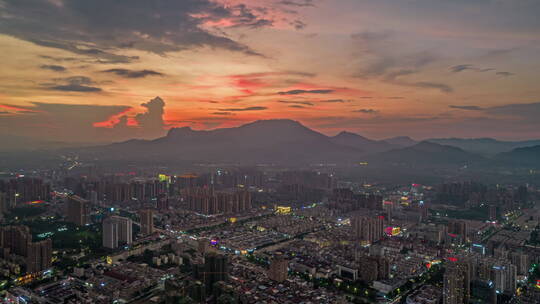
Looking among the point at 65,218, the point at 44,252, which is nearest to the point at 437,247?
the point at 44,252

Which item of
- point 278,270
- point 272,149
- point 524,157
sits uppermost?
point 272,149

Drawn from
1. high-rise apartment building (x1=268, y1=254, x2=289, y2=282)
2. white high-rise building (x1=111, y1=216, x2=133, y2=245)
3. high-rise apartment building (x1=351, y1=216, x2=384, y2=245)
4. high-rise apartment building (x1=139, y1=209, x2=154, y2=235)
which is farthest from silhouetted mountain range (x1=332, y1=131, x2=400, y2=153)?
high-rise apartment building (x1=268, y1=254, x2=289, y2=282)

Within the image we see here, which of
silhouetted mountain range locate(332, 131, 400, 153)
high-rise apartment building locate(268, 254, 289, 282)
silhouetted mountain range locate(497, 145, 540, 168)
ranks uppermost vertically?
silhouetted mountain range locate(332, 131, 400, 153)

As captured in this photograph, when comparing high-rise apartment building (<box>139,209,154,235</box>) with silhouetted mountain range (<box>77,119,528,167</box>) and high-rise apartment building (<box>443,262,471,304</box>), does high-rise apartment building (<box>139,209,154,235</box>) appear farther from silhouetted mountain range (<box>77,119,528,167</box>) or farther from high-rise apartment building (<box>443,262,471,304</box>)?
silhouetted mountain range (<box>77,119,528,167</box>)

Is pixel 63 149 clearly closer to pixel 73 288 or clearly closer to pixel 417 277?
pixel 73 288

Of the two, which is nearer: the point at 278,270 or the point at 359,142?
the point at 278,270

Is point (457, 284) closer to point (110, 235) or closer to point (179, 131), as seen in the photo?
point (110, 235)

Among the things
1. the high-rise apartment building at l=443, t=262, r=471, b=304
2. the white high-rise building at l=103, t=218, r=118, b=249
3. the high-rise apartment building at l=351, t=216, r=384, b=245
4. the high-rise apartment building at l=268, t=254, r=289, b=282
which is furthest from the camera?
the high-rise apartment building at l=351, t=216, r=384, b=245

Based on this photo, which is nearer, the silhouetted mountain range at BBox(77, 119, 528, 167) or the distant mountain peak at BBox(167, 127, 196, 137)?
the silhouetted mountain range at BBox(77, 119, 528, 167)

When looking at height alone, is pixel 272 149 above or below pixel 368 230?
above

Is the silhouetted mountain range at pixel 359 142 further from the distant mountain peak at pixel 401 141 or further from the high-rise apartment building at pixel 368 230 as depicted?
the high-rise apartment building at pixel 368 230

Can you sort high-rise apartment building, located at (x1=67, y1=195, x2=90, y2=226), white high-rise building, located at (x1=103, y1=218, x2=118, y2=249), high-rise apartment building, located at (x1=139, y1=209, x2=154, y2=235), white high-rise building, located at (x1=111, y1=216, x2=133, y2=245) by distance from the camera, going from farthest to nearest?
high-rise apartment building, located at (x1=67, y1=195, x2=90, y2=226)
high-rise apartment building, located at (x1=139, y1=209, x2=154, y2=235)
white high-rise building, located at (x1=111, y1=216, x2=133, y2=245)
white high-rise building, located at (x1=103, y1=218, x2=118, y2=249)

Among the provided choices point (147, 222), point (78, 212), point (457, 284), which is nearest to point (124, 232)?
point (147, 222)
